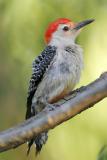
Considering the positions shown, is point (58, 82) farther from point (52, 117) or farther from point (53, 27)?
point (52, 117)

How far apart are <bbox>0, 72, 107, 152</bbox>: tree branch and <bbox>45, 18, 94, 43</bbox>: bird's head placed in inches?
61.8

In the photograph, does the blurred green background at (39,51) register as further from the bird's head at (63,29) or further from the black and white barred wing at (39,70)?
the black and white barred wing at (39,70)

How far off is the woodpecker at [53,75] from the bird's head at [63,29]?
0.02m

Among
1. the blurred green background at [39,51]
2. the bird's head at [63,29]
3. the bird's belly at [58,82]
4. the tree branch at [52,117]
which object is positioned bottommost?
the blurred green background at [39,51]

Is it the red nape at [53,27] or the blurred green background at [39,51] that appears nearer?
the red nape at [53,27]

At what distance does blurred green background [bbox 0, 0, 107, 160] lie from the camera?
5344 mm

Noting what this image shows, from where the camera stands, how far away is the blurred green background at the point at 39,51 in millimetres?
5344

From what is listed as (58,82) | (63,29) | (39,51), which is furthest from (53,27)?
(39,51)

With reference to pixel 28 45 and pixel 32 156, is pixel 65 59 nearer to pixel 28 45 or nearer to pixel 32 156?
pixel 28 45

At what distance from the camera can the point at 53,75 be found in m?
4.31

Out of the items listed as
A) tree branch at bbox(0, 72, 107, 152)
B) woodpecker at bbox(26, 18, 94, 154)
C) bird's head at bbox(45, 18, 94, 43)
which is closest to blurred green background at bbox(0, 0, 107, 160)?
bird's head at bbox(45, 18, 94, 43)

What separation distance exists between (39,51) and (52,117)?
261 centimetres

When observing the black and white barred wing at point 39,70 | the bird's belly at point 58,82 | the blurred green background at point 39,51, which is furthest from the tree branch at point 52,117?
the blurred green background at point 39,51

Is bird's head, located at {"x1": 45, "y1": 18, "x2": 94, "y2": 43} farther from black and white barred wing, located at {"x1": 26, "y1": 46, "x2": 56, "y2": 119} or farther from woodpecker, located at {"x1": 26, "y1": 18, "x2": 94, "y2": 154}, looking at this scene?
black and white barred wing, located at {"x1": 26, "y1": 46, "x2": 56, "y2": 119}
